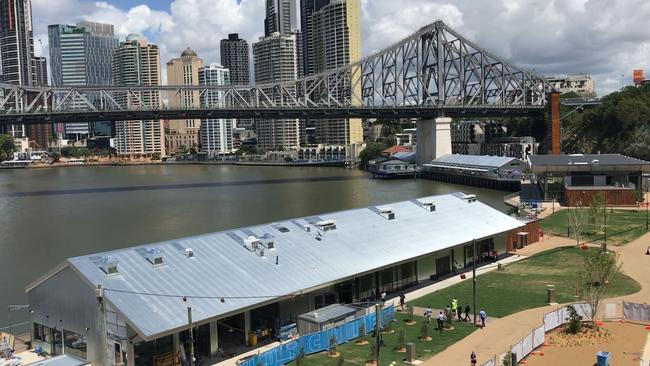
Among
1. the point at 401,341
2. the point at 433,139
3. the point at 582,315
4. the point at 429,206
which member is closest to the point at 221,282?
the point at 401,341

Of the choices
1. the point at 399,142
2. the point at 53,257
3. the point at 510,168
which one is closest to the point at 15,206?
the point at 53,257

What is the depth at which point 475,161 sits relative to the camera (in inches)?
4232

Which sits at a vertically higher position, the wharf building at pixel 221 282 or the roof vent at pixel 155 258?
the roof vent at pixel 155 258

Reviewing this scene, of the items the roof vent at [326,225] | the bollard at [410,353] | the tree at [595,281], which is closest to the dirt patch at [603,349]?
the tree at [595,281]

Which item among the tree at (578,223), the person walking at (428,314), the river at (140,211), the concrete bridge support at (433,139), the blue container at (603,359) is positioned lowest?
the river at (140,211)

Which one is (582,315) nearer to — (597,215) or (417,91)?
(597,215)

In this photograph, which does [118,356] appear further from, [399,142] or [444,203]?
[399,142]

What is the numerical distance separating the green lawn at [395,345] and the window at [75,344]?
7.27 m

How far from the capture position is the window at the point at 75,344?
23.1 m

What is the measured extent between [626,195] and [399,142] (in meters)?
138

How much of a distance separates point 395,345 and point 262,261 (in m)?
6.96

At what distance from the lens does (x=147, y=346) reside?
21797 millimetres

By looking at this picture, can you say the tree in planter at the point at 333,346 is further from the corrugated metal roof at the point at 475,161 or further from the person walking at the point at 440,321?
the corrugated metal roof at the point at 475,161

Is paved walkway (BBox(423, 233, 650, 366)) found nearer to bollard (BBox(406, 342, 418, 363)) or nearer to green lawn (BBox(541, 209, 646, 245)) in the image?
bollard (BBox(406, 342, 418, 363))
